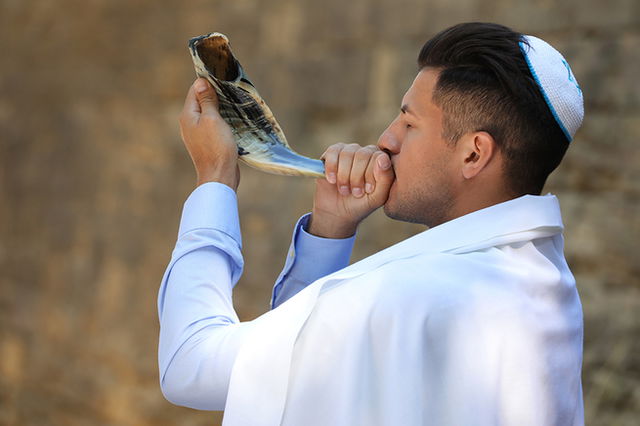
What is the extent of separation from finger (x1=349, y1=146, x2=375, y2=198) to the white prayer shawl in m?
0.32

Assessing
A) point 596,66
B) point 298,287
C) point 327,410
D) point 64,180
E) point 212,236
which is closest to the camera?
point 327,410

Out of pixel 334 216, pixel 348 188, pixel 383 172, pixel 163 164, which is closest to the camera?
pixel 383 172

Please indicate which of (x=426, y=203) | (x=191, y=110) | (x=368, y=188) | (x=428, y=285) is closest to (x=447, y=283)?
(x=428, y=285)

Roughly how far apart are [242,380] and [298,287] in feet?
1.94

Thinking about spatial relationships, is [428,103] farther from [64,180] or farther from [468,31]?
[64,180]

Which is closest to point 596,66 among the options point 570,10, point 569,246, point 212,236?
point 570,10

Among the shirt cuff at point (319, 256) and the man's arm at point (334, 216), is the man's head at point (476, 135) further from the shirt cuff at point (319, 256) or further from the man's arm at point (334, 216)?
the shirt cuff at point (319, 256)

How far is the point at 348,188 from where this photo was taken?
1.91 meters

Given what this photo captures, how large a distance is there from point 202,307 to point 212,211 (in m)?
0.22

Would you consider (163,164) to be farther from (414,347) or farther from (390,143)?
(414,347)

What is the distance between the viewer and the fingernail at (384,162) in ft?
5.88

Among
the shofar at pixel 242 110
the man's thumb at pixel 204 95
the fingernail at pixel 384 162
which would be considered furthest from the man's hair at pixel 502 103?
the man's thumb at pixel 204 95

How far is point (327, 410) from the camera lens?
57.4 inches

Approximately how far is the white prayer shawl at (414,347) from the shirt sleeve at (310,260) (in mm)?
476
